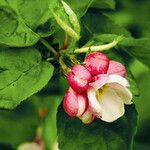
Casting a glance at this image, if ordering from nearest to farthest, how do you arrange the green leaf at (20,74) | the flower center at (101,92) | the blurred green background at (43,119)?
1. the green leaf at (20,74)
2. the flower center at (101,92)
3. the blurred green background at (43,119)

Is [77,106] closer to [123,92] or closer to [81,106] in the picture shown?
[81,106]

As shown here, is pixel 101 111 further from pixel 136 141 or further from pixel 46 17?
pixel 136 141

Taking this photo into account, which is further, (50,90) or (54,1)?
(50,90)

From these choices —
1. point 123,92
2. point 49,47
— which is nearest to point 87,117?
point 123,92

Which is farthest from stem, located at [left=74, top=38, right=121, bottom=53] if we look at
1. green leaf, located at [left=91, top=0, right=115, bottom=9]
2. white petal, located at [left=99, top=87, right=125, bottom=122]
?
green leaf, located at [left=91, top=0, right=115, bottom=9]

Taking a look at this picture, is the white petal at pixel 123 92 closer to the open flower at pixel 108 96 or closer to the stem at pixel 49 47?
the open flower at pixel 108 96

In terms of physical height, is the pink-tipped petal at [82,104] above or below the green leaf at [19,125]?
above

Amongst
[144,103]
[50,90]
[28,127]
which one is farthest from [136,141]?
[50,90]

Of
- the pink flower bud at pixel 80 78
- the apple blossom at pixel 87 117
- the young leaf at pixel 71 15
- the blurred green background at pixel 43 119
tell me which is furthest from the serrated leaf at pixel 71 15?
the blurred green background at pixel 43 119
